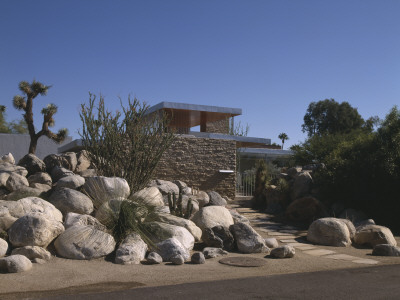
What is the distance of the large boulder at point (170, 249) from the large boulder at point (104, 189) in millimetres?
2011

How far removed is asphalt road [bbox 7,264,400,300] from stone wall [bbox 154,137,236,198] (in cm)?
990

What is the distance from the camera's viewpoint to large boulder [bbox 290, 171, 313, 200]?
1454 cm

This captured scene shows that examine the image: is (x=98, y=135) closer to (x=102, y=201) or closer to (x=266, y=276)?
(x=102, y=201)

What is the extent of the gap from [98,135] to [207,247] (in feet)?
16.5

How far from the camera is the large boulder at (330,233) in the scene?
34.2 ft

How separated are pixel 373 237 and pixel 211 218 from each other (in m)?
3.93

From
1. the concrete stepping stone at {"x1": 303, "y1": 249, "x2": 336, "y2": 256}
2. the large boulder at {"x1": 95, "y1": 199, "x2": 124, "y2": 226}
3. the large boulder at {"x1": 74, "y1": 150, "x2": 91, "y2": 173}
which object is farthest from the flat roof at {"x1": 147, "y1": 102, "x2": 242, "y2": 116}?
the concrete stepping stone at {"x1": 303, "y1": 249, "x2": 336, "y2": 256}

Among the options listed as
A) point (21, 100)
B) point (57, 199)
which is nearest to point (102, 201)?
point (57, 199)

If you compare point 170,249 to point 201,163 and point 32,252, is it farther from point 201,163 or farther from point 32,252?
point 201,163

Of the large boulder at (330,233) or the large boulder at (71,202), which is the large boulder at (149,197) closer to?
the large boulder at (71,202)

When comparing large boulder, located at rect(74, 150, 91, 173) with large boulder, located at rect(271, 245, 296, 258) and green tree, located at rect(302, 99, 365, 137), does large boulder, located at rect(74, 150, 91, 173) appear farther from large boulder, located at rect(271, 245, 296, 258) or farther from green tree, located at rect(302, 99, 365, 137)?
green tree, located at rect(302, 99, 365, 137)

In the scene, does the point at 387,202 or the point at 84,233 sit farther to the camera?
the point at 387,202

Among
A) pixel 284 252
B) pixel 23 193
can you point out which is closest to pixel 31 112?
pixel 23 193

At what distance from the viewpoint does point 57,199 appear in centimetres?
948
